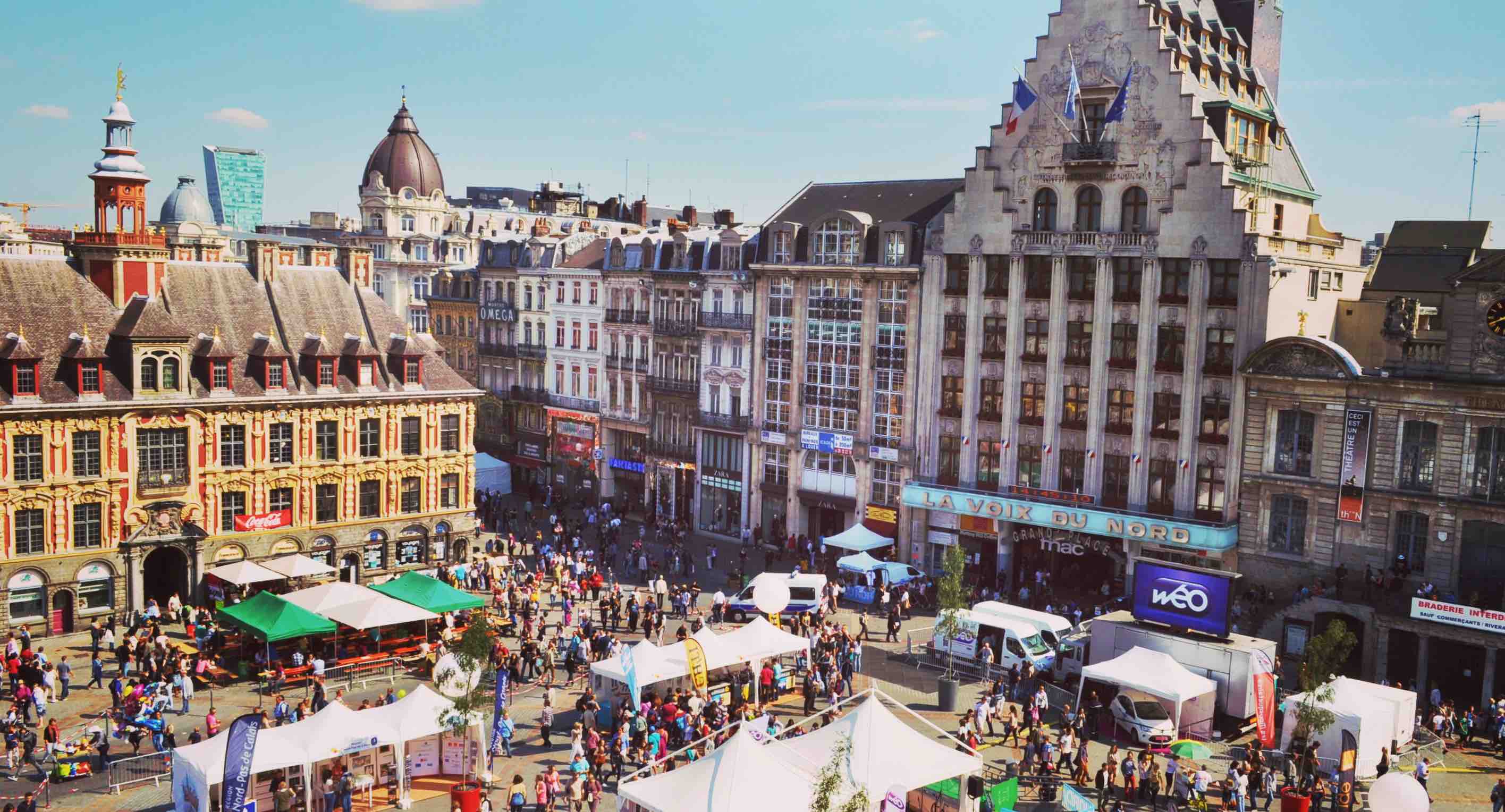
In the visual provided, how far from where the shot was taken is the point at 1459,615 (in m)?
42.3

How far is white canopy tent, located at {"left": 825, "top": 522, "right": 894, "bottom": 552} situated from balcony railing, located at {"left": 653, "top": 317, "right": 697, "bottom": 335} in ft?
54.6

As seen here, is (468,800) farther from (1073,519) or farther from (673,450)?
(673,450)

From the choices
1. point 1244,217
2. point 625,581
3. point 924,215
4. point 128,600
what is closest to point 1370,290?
point 1244,217

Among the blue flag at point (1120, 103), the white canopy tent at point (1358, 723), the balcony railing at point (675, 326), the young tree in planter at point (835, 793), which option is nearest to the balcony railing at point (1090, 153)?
the blue flag at point (1120, 103)

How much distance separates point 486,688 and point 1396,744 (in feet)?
86.4

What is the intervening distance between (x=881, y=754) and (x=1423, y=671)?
23622mm

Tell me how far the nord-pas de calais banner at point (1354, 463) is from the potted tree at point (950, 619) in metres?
14.5

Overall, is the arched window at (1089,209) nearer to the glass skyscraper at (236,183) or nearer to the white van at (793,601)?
the white van at (793,601)

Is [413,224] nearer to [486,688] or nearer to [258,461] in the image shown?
[258,461]

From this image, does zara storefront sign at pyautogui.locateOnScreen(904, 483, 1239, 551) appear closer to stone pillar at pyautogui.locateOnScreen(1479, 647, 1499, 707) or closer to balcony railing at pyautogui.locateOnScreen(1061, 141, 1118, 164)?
stone pillar at pyautogui.locateOnScreen(1479, 647, 1499, 707)

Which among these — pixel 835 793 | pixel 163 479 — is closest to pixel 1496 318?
pixel 835 793

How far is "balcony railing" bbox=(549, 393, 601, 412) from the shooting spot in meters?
77.5

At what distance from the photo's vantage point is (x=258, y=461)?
51938 millimetres

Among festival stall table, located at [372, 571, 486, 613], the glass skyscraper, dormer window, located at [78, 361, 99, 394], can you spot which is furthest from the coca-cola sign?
the glass skyscraper
